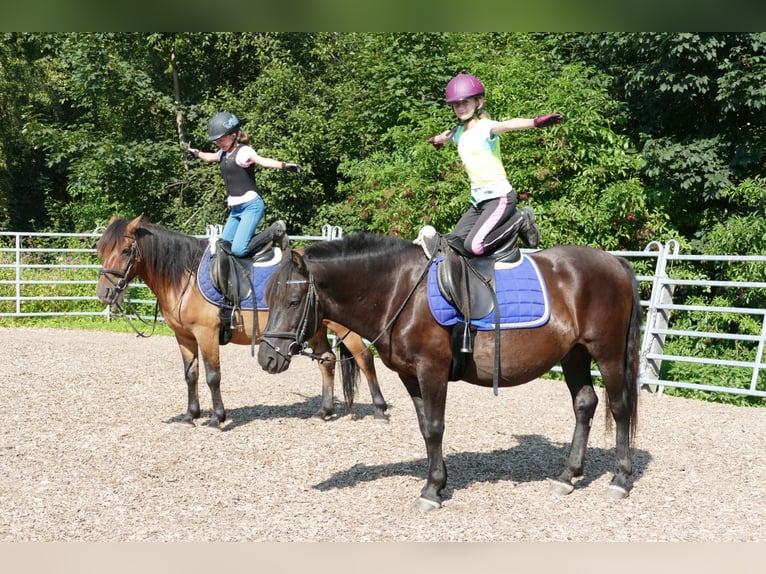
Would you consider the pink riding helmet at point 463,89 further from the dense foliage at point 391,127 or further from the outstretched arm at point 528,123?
the dense foliage at point 391,127

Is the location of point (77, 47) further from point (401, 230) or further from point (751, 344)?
point (751, 344)

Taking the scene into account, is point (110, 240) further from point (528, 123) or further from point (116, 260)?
point (528, 123)

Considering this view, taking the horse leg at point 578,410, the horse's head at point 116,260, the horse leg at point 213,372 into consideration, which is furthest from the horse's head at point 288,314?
the horse's head at point 116,260

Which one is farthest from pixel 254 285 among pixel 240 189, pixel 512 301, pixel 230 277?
pixel 512 301

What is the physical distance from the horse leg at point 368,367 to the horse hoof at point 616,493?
9.13 feet

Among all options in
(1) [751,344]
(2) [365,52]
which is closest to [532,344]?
(1) [751,344]

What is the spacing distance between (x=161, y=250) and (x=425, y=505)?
374cm

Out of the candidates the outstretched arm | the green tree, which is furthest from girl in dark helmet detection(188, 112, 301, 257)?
the green tree

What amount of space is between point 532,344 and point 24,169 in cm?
2376

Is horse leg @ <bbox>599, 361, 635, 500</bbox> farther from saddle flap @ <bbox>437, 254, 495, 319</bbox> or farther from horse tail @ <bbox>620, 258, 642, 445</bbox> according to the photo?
saddle flap @ <bbox>437, 254, 495, 319</bbox>

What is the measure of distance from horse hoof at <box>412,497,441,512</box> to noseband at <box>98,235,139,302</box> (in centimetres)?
363

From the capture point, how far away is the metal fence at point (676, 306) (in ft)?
30.0

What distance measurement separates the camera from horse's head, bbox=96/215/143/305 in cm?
673

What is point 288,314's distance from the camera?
15.0 ft
